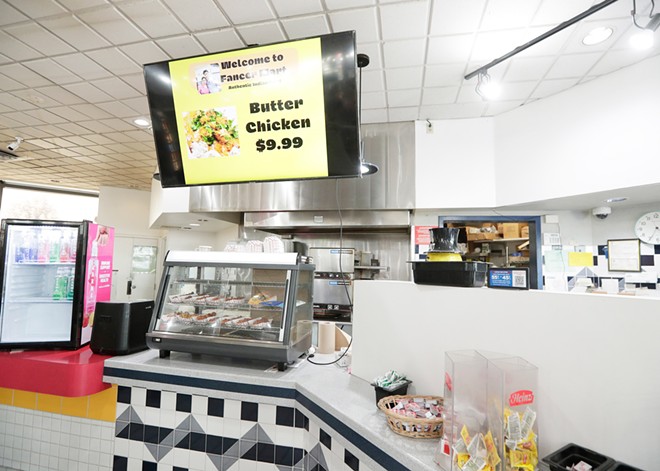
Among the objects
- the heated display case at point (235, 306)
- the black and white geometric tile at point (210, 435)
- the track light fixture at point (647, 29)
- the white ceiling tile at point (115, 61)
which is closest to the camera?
the black and white geometric tile at point (210, 435)

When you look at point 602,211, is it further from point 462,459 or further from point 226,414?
point 226,414

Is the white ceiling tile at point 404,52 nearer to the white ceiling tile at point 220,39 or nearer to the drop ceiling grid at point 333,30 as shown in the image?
the drop ceiling grid at point 333,30

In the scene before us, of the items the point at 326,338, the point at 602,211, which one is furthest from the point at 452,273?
the point at 602,211

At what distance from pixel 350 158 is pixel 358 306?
83 centimetres

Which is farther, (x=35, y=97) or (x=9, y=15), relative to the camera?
(x=35, y=97)

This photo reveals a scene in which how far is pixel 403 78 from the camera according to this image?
3086 mm

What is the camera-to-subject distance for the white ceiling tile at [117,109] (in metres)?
3.67

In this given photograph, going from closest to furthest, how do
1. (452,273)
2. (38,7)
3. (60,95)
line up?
(452,273), (38,7), (60,95)

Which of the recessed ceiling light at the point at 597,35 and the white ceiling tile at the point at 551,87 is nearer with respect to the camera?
the recessed ceiling light at the point at 597,35

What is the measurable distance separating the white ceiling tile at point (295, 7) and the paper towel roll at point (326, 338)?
2.20 meters

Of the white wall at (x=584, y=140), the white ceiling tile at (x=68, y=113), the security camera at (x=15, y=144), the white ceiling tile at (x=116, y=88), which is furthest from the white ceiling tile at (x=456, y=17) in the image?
the security camera at (x=15, y=144)

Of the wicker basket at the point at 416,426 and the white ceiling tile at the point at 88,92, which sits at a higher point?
the white ceiling tile at the point at 88,92

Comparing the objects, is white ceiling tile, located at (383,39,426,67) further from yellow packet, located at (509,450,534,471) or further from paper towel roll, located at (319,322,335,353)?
yellow packet, located at (509,450,534,471)

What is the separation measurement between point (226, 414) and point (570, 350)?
1.63m
